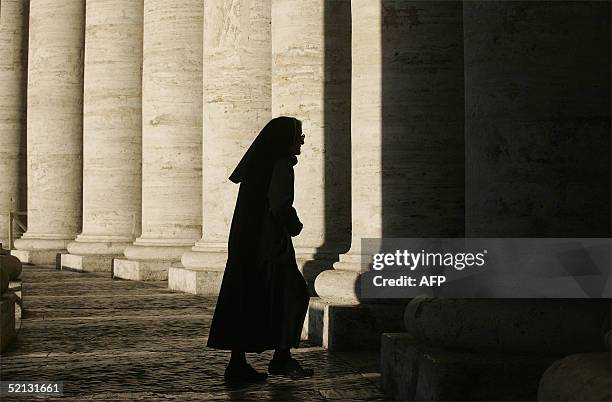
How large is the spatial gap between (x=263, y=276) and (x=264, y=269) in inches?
6.2

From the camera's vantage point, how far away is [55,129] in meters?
72.6

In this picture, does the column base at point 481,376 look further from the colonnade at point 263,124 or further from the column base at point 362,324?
the column base at point 362,324

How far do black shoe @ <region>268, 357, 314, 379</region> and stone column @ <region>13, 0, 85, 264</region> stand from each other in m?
51.6

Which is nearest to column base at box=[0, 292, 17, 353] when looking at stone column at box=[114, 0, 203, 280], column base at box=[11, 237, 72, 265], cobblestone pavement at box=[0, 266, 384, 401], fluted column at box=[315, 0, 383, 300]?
cobblestone pavement at box=[0, 266, 384, 401]

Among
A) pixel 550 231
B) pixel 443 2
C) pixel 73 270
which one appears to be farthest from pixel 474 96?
pixel 73 270

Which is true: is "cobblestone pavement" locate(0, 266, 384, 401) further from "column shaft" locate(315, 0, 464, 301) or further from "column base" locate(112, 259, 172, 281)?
"column base" locate(112, 259, 172, 281)

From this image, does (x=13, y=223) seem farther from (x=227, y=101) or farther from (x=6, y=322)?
→ (x=6, y=322)

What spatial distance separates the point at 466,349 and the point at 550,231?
2754mm

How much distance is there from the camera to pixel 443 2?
29.2 m

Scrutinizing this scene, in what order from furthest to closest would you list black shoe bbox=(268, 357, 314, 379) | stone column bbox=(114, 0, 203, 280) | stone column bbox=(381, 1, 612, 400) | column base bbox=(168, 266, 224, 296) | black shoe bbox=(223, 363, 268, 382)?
stone column bbox=(114, 0, 203, 280)
column base bbox=(168, 266, 224, 296)
black shoe bbox=(268, 357, 314, 379)
black shoe bbox=(223, 363, 268, 382)
stone column bbox=(381, 1, 612, 400)

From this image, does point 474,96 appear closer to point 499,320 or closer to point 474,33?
point 474,33

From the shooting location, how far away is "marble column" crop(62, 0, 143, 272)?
209ft

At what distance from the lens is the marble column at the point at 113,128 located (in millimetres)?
63625

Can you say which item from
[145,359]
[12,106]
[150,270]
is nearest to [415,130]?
[145,359]
